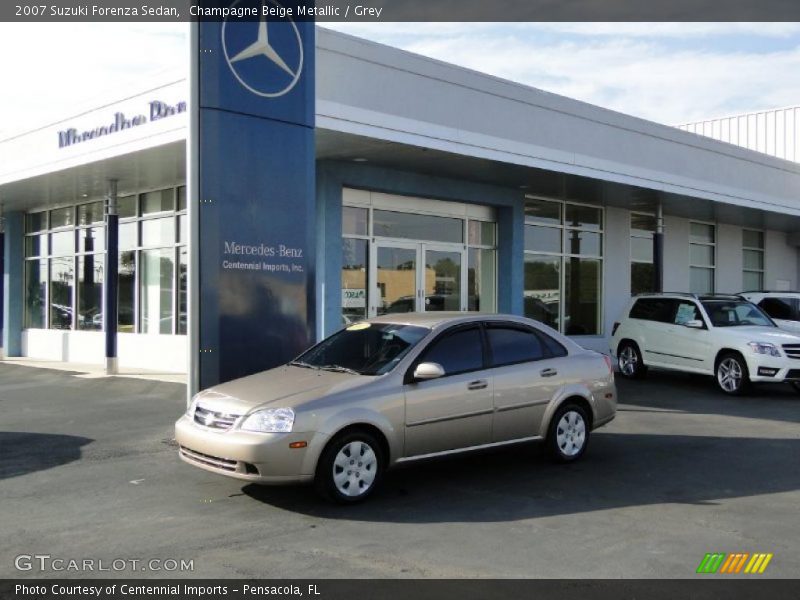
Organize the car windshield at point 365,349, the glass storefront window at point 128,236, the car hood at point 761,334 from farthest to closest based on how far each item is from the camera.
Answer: the glass storefront window at point 128,236, the car hood at point 761,334, the car windshield at point 365,349

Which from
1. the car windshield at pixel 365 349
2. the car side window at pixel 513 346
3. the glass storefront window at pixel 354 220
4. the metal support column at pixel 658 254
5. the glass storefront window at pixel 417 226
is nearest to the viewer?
the car windshield at pixel 365 349

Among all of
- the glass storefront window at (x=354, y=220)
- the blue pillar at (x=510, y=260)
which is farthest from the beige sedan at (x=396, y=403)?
the blue pillar at (x=510, y=260)

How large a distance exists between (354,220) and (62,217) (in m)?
10.2

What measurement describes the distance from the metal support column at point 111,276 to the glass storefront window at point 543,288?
9005 mm

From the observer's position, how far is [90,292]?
2039 cm

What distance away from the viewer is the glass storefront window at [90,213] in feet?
65.4

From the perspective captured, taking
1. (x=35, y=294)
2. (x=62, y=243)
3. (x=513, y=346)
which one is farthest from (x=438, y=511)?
(x=35, y=294)

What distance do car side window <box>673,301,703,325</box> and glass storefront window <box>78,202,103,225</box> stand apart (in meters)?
13.5

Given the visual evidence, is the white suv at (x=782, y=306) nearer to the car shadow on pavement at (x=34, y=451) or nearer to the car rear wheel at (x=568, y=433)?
the car rear wheel at (x=568, y=433)

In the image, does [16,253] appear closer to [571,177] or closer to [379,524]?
[571,177]

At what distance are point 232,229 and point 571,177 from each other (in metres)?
8.73

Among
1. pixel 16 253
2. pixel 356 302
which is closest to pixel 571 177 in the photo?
pixel 356 302

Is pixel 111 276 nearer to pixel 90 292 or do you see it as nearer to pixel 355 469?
pixel 90 292

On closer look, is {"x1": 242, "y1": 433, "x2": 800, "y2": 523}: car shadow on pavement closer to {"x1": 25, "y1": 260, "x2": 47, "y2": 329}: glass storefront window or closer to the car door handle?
the car door handle
